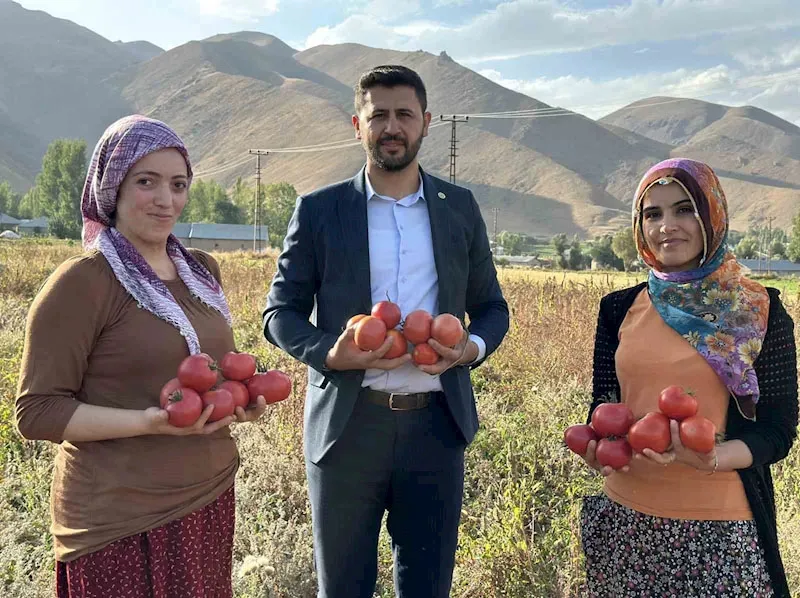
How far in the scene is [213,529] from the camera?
216 centimetres

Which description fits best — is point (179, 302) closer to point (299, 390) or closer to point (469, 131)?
point (299, 390)

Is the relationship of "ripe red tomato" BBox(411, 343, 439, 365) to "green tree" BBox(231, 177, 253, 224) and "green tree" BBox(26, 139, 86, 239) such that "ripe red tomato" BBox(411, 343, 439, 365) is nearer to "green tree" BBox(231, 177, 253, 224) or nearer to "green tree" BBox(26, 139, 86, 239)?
"green tree" BBox(26, 139, 86, 239)

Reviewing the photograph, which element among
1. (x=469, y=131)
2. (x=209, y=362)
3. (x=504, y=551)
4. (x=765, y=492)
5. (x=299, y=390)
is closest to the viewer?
(x=209, y=362)

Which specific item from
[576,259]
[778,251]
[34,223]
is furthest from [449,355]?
[34,223]

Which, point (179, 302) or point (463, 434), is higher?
point (179, 302)

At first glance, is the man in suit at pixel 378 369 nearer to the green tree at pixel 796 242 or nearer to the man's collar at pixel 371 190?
the man's collar at pixel 371 190

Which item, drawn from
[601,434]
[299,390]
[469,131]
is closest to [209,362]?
[601,434]

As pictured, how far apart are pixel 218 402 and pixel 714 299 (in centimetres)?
173

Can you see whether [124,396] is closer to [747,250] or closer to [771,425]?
[771,425]

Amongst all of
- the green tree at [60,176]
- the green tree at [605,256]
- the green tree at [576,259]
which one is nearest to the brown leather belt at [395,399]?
the green tree at [576,259]

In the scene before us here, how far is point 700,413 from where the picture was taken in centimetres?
217

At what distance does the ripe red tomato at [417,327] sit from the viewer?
7.11 feet

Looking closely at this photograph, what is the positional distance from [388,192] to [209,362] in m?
0.96

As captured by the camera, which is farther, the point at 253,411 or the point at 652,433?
the point at 253,411
